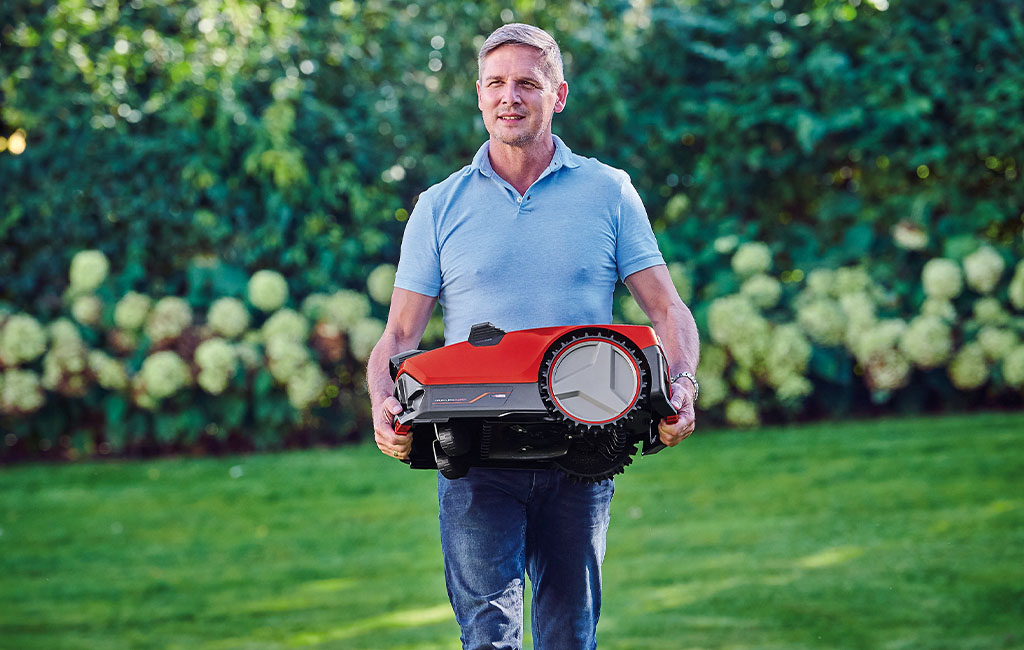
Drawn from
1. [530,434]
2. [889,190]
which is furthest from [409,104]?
[530,434]

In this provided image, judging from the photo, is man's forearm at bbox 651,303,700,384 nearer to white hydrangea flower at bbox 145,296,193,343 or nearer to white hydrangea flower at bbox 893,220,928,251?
white hydrangea flower at bbox 893,220,928,251

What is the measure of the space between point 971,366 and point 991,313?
287mm

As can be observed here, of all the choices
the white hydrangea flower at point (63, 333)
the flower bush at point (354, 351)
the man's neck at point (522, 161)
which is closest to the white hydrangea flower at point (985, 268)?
the flower bush at point (354, 351)

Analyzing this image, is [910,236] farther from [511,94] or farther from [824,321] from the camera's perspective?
[511,94]

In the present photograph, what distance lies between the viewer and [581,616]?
2.39 metres

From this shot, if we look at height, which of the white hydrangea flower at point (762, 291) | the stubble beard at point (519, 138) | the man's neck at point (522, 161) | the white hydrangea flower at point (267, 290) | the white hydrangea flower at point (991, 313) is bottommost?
the white hydrangea flower at point (991, 313)

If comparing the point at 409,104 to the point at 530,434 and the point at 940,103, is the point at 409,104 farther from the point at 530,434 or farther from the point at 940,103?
the point at 530,434

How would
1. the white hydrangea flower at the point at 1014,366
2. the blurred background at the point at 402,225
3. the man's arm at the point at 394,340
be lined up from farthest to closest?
the blurred background at the point at 402,225 < the white hydrangea flower at the point at 1014,366 < the man's arm at the point at 394,340

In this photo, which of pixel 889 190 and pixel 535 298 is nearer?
pixel 535 298

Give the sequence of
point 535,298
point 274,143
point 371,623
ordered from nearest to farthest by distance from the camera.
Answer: point 535,298
point 371,623
point 274,143

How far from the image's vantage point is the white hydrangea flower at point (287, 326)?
6070 mm

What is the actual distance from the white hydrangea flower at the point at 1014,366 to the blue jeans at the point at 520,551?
396 centimetres

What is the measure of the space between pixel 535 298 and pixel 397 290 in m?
0.31

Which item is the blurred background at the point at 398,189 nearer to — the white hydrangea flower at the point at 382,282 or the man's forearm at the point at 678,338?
the white hydrangea flower at the point at 382,282
